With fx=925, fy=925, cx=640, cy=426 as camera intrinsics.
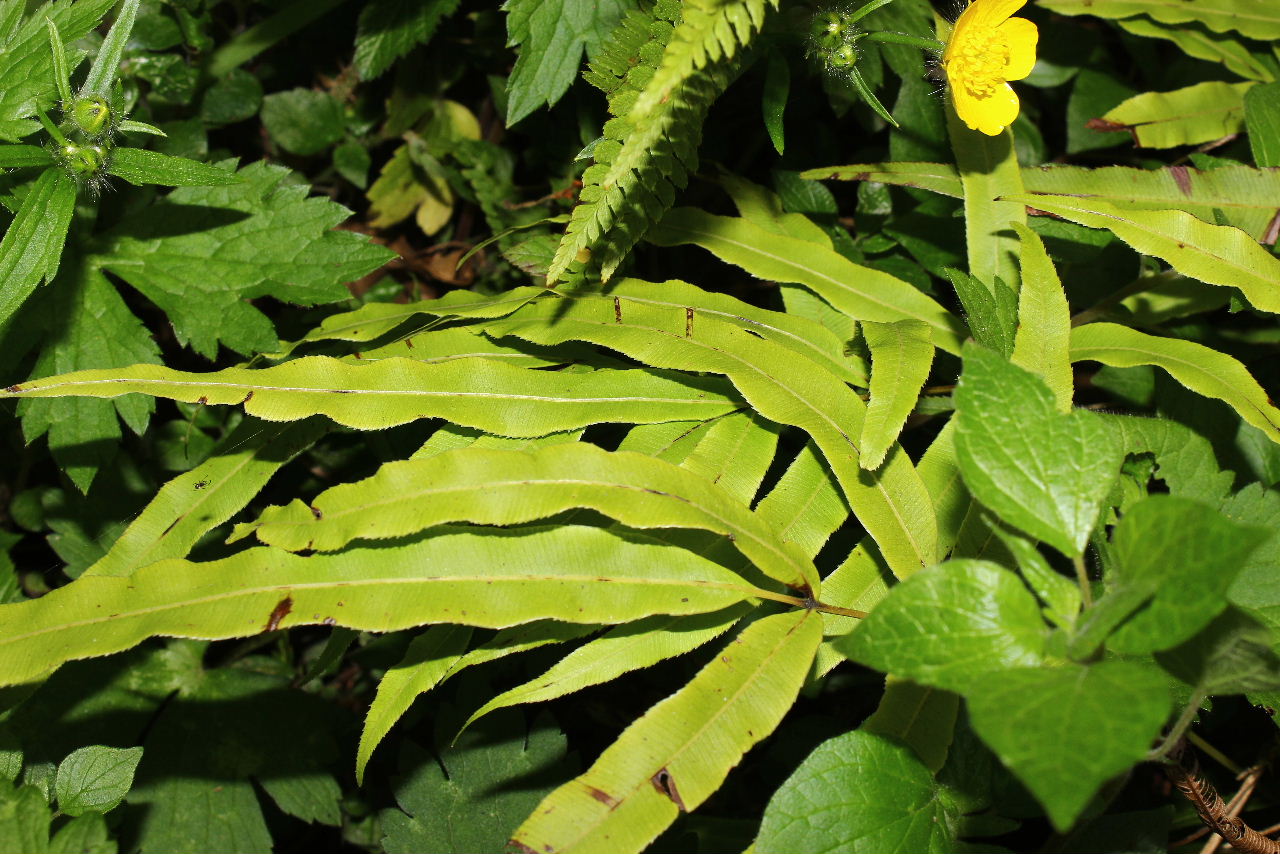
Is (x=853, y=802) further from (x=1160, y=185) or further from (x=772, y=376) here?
(x=1160, y=185)

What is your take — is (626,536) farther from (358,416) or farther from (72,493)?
(72,493)

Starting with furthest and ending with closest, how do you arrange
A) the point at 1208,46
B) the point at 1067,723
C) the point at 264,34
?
the point at 264,34 < the point at 1208,46 < the point at 1067,723

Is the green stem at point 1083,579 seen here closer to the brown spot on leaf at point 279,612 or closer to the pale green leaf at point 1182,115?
the brown spot on leaf at point 279,612

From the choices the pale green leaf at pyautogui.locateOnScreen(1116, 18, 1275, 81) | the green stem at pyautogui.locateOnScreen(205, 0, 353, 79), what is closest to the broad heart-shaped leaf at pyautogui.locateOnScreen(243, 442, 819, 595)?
the green stem at pyautogui.locateOnScreen(205, 0, 353, 79)

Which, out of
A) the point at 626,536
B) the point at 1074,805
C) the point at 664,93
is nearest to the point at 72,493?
the point at 626,536

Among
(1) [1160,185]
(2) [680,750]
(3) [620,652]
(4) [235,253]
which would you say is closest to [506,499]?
(3) [620,652]
